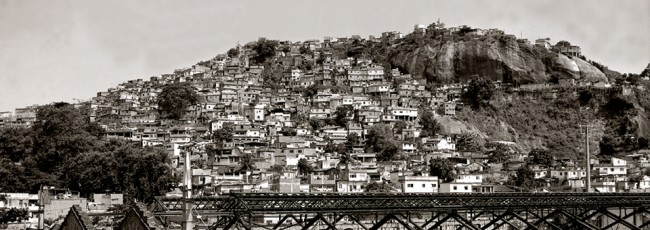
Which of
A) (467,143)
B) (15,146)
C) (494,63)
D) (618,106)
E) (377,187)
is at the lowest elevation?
(377,187)

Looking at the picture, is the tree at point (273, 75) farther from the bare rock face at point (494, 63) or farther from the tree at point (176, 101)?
the bare rock face at point (494, 63)

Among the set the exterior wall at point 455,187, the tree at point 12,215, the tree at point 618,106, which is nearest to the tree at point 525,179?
the exterior wall at point 455,187

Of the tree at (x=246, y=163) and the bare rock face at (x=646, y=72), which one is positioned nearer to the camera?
the tree at (x=246, y=163)

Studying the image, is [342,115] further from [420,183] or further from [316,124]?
[420,183]

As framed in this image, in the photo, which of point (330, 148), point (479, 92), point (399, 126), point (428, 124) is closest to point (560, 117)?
point (479, 92)

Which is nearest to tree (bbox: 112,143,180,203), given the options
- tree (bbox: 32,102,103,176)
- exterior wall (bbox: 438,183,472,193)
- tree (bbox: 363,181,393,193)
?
tree (bbox: 32,102,103,176)

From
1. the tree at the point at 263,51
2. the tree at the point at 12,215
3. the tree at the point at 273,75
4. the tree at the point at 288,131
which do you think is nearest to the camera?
the tree at the point at 12,215
